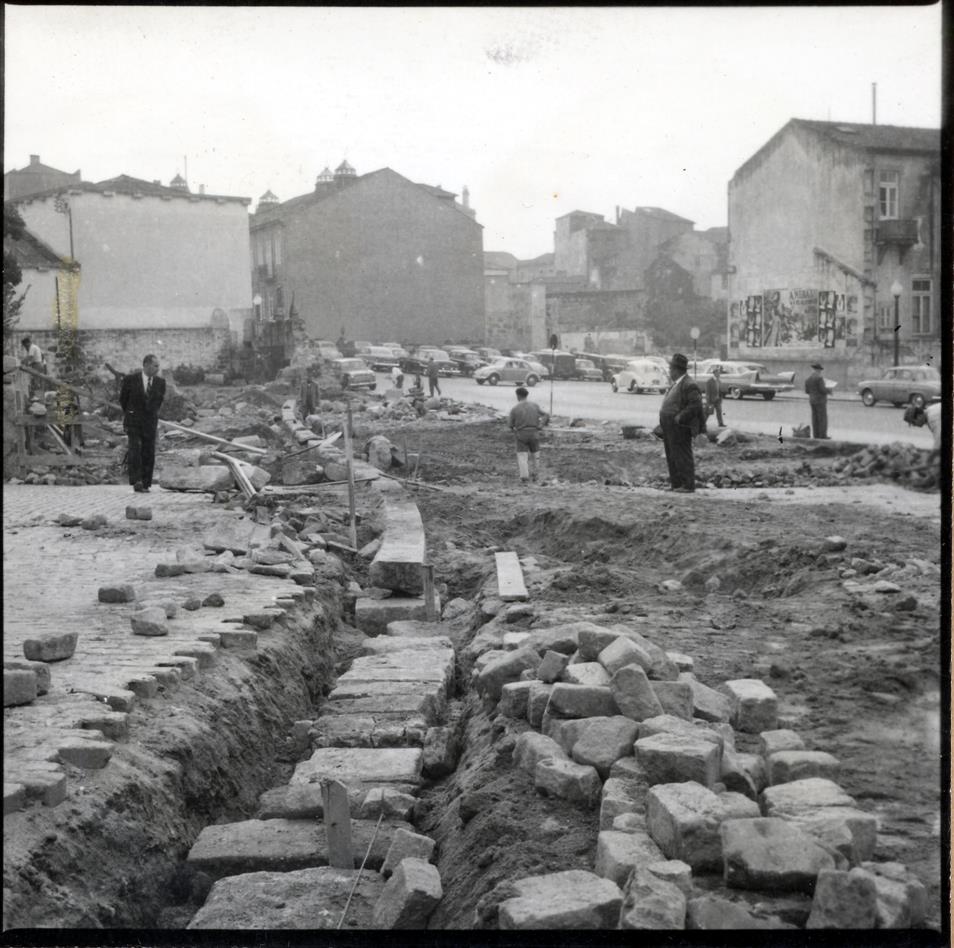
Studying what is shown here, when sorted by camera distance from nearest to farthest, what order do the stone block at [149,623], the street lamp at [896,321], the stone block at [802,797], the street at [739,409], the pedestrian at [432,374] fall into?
the stone block at [802,797] < the street lamp at [896,321] < the street at [739,409] < the stone block at [149,623] < the pedestrian at [432,374]

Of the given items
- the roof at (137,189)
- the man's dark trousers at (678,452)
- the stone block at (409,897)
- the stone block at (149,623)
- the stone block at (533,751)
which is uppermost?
the roof at (137,189)

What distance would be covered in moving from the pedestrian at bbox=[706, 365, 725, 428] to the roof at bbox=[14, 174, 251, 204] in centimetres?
280

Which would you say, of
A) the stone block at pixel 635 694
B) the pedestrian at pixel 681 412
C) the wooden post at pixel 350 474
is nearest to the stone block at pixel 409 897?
the stone block at pixel 635 694

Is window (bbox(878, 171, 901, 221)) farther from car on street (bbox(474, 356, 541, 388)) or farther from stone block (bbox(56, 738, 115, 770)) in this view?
stone block (bbox(56, 738, 115, 770))

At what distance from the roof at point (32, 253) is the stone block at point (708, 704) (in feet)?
10.4

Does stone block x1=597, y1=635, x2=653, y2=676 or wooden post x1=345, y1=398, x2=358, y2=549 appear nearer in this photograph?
stone block x1=597, y1=635, x2=653, y2=676

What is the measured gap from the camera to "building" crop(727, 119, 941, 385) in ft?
13.7

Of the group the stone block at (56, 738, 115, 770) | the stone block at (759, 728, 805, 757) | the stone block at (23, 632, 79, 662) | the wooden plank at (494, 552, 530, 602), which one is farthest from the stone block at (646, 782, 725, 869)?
the wooden plank at (494, 552, 530, 602)

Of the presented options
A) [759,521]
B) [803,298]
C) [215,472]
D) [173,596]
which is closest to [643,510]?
[759,521]

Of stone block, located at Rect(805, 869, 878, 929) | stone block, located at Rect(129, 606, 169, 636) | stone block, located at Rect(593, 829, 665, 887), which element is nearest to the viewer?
stone block, located at Rect(805, 869, 878, 929)

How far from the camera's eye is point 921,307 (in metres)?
4.16

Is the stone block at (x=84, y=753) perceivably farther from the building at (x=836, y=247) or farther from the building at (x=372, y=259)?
the building at (x=836, y=247)

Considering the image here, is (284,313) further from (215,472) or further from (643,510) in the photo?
(215,472)

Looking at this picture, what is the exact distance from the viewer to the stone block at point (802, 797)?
3.47m
